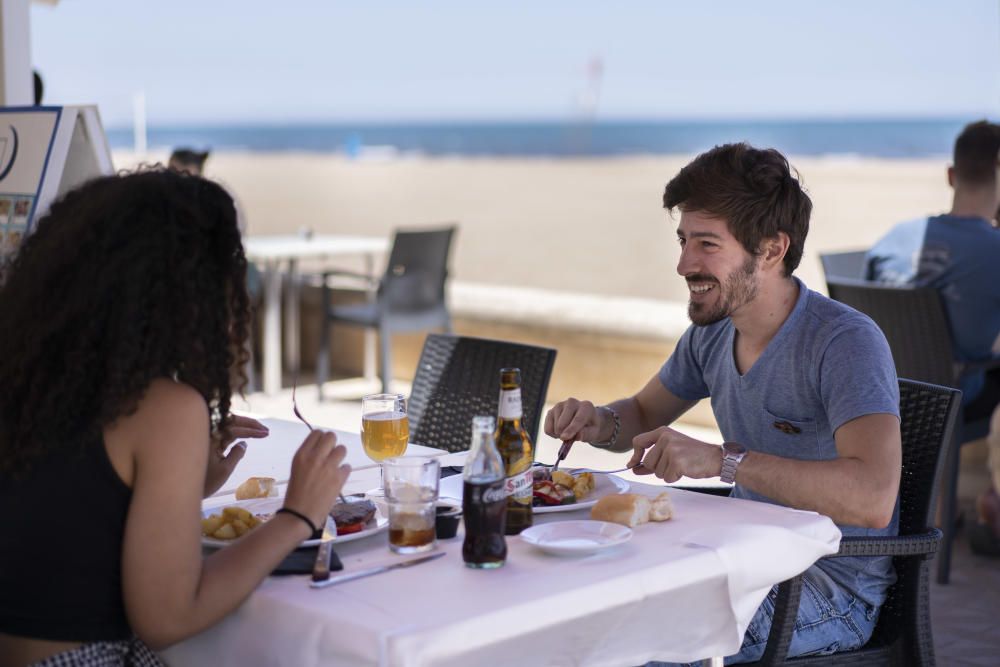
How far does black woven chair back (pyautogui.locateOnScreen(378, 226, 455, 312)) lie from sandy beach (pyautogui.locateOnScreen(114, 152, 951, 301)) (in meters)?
1.96

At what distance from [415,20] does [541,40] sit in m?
7.15

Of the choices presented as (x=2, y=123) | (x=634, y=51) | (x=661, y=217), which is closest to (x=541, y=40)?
(x=634, y=51)

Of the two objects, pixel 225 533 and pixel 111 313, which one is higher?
pixel 111 313

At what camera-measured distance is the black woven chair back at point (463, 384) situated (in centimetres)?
286

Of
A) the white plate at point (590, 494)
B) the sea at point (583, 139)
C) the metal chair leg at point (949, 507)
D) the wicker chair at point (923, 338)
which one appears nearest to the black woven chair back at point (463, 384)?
the white plate at point (590, 494)

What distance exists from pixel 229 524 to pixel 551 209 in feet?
68.8

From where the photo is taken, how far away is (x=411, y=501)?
1.69m

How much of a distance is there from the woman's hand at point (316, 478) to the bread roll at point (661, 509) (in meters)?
0.52

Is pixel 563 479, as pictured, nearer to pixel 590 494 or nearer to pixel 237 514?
pixel 590 494

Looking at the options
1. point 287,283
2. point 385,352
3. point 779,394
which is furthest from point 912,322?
point 287,283

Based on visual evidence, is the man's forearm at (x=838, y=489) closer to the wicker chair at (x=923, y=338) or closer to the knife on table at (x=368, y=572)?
the knife on table at (x=368, y=572)

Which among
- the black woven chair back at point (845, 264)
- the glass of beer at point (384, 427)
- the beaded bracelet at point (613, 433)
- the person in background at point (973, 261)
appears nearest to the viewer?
the glass of beer at point (384, 427)

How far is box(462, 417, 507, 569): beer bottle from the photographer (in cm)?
161

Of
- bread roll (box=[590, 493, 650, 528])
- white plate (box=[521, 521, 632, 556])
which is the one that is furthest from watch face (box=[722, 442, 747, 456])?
white plate (box=[521, 521, 632, 556])
